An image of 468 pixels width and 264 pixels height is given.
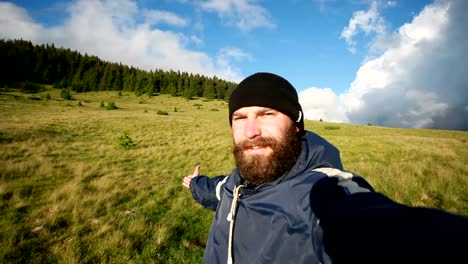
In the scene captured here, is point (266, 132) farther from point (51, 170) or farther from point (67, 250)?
point (51, 170)

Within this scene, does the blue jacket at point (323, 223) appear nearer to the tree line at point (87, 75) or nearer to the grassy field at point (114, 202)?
the grassy field at point (114, 202)

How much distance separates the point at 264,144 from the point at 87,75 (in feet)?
335

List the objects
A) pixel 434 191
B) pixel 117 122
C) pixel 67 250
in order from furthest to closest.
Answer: pixel 117 122
pixel 434 191
pixel 67 250

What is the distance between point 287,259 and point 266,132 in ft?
3.18

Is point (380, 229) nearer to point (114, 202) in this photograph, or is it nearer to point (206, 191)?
point (206, 191)

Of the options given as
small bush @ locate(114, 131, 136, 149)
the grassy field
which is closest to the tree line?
small bush @ locate(114, 131, 136, 149)

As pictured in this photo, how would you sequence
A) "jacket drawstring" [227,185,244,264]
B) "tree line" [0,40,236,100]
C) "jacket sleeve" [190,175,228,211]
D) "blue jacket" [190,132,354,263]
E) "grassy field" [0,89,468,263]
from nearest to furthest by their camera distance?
"blue jacket" [190,132,354,263], "jacket drawstring" [227,185,244,264], "jacket sleeve" [190,175,228,211], "grassy field" [0,89,468,263], "tree line" [0,40,236,100]

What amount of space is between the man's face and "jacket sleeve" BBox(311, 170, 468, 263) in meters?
0.40

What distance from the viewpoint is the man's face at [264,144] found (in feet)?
5.90

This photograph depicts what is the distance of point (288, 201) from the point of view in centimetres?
151

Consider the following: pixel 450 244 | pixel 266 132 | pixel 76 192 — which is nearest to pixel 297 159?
pixel 266 132

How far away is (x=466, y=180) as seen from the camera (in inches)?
271

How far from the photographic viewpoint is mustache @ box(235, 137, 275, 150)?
1948mm

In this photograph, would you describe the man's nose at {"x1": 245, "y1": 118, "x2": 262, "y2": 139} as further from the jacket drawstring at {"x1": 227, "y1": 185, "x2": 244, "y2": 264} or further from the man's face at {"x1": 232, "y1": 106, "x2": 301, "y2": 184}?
the jacket drawstring at {"x1": 227, "y1": 185, "x2": 244, "y2": 264}
